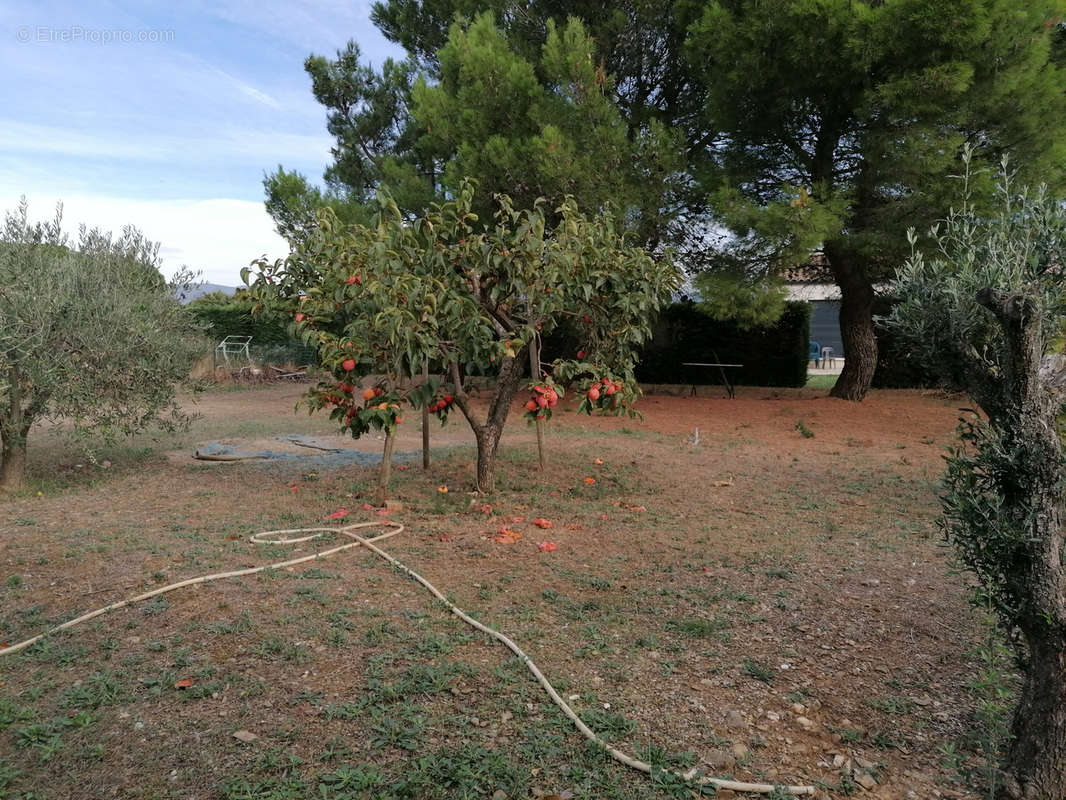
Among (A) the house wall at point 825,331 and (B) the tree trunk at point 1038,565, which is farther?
(A) the house wall at point 825,331

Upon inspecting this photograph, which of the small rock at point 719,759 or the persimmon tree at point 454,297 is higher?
the persimmon tree at point 454,297

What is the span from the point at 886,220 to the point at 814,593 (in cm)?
677

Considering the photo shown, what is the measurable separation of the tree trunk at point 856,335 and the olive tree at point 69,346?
932 centimetres

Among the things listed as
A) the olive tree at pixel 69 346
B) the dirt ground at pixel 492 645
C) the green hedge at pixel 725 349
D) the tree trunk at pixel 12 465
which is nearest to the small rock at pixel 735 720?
the dirt ground at pixel 492 645

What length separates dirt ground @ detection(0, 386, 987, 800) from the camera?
2.11 meters

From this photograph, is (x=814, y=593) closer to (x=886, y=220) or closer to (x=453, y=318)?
(x=453, y=318)

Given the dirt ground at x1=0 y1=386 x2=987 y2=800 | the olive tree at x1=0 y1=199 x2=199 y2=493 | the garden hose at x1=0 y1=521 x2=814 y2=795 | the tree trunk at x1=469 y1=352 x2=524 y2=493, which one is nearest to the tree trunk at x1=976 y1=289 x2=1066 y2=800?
the dirt ground at x1=0 y1=386 x2=987 y2=800

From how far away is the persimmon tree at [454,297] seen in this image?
176 inches

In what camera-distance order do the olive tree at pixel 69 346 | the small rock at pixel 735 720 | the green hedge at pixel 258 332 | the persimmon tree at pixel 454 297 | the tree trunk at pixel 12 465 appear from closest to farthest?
1. the small rock at pixel 735 720
2. the persimmon tree at pixel 454 297
3. the olive tree at pixel 69 346
4. the tree trunk at pixel 12 465
5. the green hedge at pixel 258 332

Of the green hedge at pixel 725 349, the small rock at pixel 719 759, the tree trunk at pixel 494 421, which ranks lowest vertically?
the small rock at pixel 719 759

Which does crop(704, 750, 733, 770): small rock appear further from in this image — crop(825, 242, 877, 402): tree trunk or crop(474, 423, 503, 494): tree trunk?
crop(825, 242, 877, 402): tree trunk

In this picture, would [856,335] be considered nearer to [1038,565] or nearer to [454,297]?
[454,297]

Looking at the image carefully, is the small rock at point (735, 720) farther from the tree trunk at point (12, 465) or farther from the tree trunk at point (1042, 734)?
the tree trunk at point (12, 465)

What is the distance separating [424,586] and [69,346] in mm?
3811
